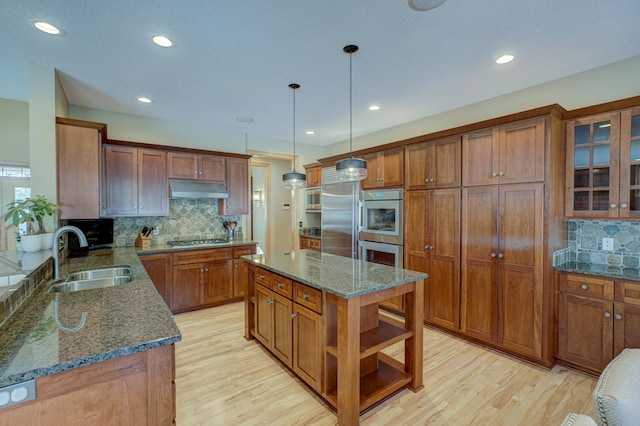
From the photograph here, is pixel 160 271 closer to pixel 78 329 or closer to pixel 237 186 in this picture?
pixel 237 186

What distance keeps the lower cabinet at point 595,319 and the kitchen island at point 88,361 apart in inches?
123

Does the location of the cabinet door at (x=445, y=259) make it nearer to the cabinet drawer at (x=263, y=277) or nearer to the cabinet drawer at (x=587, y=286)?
the cabinet drawer at (x=587, y=286)

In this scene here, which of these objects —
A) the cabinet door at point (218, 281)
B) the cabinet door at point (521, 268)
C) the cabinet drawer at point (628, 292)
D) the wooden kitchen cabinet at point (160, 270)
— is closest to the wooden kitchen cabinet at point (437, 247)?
the cabinet door at point (521, 268)

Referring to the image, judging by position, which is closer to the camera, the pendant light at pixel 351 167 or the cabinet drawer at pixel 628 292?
the cabinet drawer at pixel 628 292

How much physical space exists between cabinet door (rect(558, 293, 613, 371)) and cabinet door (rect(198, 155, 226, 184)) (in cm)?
434

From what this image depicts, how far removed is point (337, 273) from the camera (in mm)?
2326

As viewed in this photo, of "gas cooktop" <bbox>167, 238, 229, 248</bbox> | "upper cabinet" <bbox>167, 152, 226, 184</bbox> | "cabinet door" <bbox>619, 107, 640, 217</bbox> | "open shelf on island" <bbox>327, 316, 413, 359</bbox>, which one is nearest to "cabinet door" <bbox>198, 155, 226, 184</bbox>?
"upper cabinet" <bbox>167, 152, 226, 184</bbox>

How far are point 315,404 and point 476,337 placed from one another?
189cm

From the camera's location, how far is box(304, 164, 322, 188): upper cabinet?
512cm

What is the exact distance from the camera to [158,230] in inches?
168

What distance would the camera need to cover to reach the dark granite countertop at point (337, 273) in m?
1.94

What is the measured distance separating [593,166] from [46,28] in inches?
179

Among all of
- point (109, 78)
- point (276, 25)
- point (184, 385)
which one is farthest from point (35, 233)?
point (276, 25)

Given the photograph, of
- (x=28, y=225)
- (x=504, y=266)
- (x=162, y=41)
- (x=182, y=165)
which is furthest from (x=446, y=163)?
(x=28, y=225)
